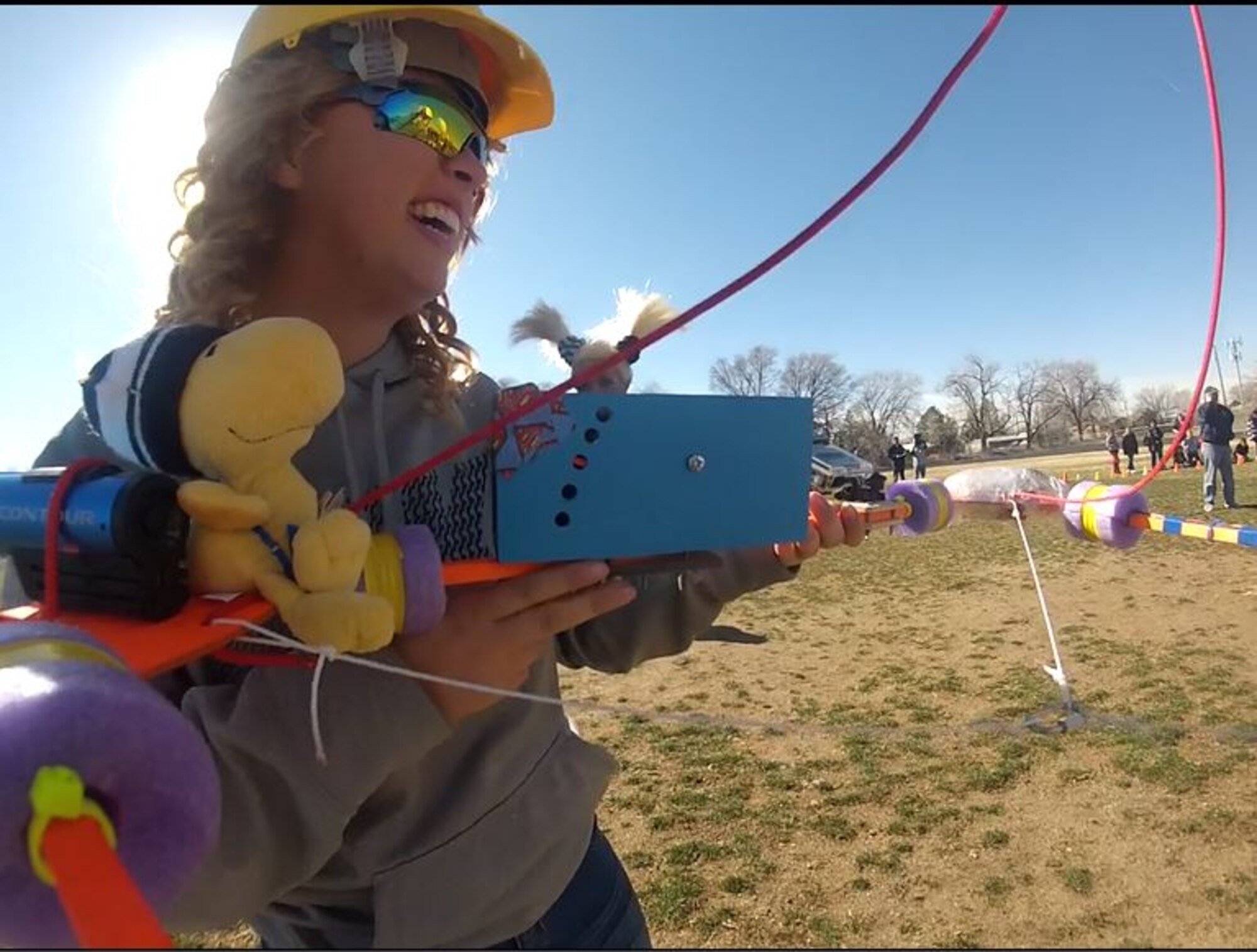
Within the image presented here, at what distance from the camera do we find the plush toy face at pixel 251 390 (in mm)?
583

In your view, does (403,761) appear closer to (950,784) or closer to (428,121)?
(428,121)

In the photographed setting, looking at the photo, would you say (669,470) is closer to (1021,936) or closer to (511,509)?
(511,509)

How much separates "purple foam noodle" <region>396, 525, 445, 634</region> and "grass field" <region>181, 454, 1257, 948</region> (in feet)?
1.80

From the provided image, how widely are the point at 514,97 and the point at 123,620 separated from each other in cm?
89

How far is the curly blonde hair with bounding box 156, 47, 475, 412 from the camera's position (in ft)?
3.09

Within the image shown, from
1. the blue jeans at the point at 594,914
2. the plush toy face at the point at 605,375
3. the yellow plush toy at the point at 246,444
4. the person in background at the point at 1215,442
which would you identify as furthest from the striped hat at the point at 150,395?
the person in background at the point at 1215,442

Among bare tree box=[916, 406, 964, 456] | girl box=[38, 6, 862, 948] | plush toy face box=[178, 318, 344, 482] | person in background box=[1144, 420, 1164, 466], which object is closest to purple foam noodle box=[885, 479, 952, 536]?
girl box=[38, 6, 862, 948]

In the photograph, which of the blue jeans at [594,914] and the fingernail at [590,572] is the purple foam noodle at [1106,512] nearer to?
the blue jeans at [594,914]

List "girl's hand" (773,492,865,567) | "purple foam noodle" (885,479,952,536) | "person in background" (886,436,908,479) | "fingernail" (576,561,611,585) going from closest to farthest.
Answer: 1. "fingernail" (576,561,611,585)
2. "girl's hand" (773,492,865,567)
3. "purple foam noodle" (885,479,952,536)
4. "person in background" (886,436,908,479)

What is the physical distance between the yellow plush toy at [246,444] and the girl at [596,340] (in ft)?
1.52

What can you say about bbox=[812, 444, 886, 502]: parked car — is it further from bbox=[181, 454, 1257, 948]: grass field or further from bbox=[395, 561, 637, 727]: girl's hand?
bbox=[395, 561, 637, 727]: girl's hand

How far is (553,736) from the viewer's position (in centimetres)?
102

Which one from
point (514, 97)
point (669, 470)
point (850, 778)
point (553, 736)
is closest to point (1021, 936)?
point (850, 778)

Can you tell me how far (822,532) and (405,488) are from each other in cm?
56
